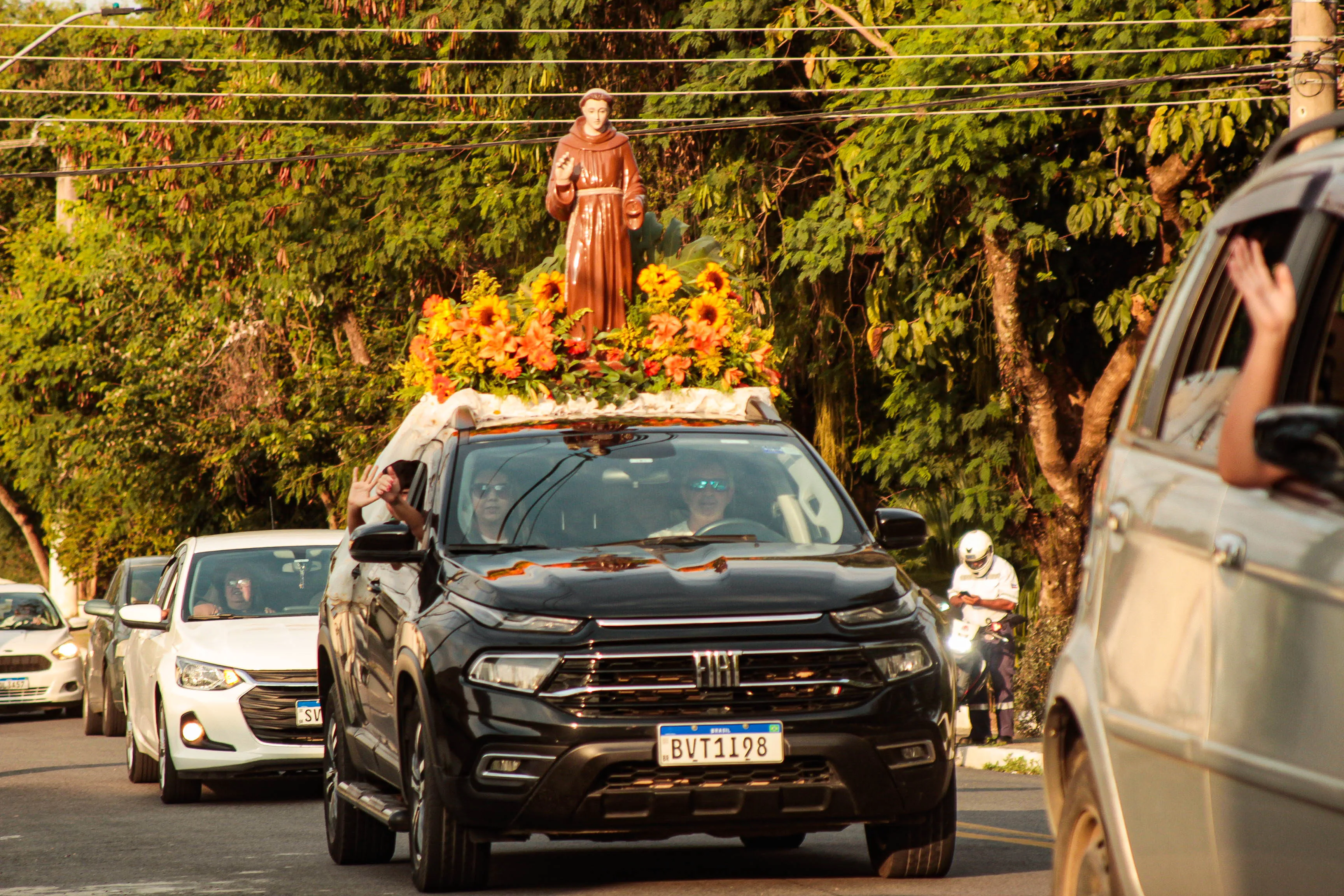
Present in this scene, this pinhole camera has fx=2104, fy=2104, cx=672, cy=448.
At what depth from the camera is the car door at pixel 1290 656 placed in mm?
3268

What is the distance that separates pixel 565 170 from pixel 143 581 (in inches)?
382

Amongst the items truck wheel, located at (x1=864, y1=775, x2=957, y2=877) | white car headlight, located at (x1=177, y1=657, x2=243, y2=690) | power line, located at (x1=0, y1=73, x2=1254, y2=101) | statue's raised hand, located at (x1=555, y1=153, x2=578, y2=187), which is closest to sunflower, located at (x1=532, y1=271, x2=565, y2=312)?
statue's raised hand, located at (x1=555, y1=153, x2=578, y2=187)

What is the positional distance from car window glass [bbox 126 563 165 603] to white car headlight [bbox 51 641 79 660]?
333cm

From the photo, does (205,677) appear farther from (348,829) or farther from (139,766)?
(348,829)

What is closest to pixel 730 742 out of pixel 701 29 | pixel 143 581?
pixel 143 581

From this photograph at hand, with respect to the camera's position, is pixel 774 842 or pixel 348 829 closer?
pixel 348 829

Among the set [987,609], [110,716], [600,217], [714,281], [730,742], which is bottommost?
[110,716]

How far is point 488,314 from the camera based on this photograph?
11.4 metres

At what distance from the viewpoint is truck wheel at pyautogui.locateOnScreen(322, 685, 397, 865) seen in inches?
376

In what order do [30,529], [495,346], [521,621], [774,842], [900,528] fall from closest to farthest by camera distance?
[521,621]
[900,528]
[774,842]
[495,346]
[30,529]

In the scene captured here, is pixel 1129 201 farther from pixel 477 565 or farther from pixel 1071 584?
pixel 477 565

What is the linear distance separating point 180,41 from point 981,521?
1634 centimetres

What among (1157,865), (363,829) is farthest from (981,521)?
(1157,865)

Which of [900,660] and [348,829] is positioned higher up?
[900,660]
